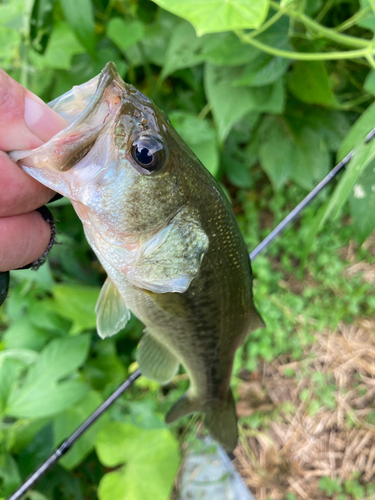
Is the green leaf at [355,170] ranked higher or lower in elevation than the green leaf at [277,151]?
higher

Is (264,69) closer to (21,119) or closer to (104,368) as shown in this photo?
(21,119)

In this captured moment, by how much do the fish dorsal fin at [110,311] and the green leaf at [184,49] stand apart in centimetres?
85

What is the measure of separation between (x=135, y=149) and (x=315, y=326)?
151 centimetres

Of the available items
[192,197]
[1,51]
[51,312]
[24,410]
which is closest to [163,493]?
[24,410]

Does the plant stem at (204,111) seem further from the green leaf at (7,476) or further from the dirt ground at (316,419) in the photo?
the green leaf at (7,476)

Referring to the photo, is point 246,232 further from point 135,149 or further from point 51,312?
point 135,149

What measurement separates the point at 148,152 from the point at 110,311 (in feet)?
1.23

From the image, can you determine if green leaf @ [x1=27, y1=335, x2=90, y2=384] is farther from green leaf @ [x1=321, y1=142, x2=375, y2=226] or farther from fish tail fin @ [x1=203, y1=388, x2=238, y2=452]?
green leaf @ [x1=321, y1=142, x2=375, y2=226]

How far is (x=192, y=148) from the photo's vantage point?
3.95ft

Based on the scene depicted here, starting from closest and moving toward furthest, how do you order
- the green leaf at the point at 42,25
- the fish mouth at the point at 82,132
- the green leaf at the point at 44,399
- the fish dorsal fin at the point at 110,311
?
1. the fish mouth at the point at 82,132
2. the fish dorsal fin at the point at 110,311
3. the green leaf at the point at 44,399
4. the green leaf at the point at 42,25

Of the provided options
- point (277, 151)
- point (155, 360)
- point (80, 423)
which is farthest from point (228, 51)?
point (80, 423)

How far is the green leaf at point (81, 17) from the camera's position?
0.98 meters

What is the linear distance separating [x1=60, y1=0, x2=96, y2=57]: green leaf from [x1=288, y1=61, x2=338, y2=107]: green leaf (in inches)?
31.2

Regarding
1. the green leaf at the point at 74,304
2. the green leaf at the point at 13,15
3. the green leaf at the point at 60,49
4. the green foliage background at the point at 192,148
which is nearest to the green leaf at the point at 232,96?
the green foliage background at the point at 192,148
